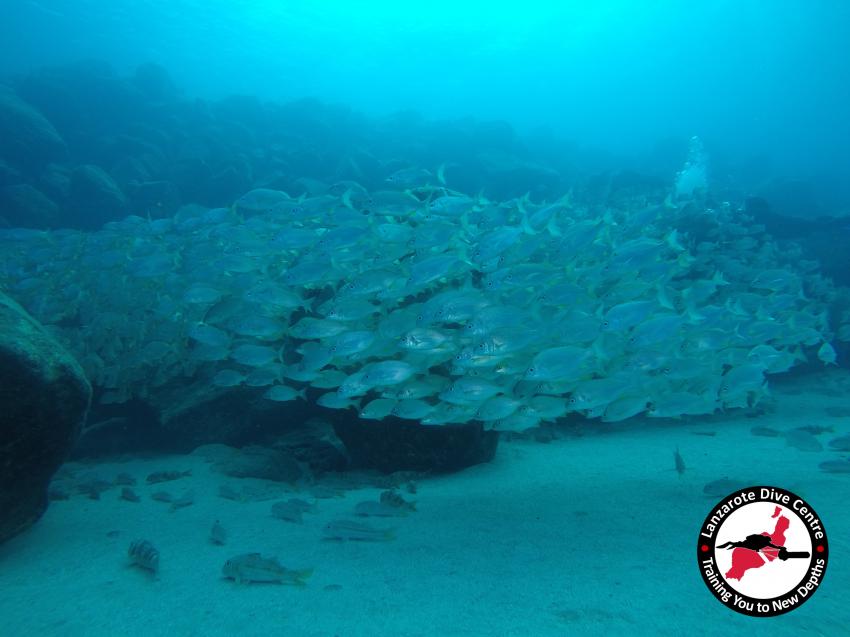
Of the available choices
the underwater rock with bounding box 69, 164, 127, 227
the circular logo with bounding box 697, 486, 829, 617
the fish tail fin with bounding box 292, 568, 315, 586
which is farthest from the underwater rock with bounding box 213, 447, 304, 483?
the underwater rock with bounding box 69, 164, 127, 227

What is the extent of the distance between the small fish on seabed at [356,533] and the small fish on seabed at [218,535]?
0.82m

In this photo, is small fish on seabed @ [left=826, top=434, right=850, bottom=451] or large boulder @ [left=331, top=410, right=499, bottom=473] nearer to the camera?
small fish on seabed @ [left=826, top=434, right=850, bottom=451]

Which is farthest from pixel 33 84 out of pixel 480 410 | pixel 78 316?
pixel 480 410

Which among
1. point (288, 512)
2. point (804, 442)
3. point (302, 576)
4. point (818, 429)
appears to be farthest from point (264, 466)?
point (818, 429)

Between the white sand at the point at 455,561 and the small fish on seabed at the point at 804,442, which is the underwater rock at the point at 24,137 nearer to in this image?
the white sand at the point at 455,561

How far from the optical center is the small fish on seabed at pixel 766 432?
6609mm

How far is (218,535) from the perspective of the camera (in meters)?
3.86

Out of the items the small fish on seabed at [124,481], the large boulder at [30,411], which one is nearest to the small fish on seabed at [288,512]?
the large boulder at [30,411]

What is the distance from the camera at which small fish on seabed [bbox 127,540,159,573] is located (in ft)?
10.9

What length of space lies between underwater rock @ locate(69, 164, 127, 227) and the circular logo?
22592 mm

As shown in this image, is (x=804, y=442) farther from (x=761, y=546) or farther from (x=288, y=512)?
(x=288, y=512)

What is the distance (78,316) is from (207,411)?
3128mm

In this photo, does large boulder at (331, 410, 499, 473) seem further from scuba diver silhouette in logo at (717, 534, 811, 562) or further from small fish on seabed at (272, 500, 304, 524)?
scuba diver silhouette in logo at (717, 534, 811, 562)

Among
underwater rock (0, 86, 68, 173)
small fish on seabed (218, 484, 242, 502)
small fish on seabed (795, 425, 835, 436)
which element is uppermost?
underwater rock (0, 86, 68, 173)
